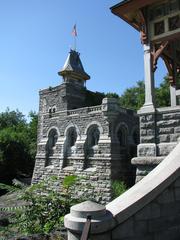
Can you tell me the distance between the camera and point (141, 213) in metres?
3.34

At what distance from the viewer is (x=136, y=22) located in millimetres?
8195

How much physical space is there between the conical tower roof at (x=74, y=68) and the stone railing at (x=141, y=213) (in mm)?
24844

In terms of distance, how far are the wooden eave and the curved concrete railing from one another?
502cm

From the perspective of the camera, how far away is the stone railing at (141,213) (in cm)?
298

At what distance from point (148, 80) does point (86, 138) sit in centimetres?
1320

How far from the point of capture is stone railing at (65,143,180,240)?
298 cm

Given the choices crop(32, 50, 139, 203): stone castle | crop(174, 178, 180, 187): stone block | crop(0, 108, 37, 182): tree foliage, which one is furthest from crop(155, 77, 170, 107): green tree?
crop(174, 178, 180, 187): stone block

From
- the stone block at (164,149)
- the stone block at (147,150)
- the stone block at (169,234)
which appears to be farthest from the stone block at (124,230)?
the stone block at (147,150)

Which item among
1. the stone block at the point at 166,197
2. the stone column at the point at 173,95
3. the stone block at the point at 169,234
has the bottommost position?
the stone block at the point at 169,234

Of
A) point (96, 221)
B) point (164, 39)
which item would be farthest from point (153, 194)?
point (164, 39)

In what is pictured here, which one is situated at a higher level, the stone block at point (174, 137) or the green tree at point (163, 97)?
the green tree at point (163, 97)

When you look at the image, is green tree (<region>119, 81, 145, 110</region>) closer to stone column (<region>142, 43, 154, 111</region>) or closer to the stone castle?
the stone castle

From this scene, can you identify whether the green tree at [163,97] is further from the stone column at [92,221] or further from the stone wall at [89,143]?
the stone column at [92,221]

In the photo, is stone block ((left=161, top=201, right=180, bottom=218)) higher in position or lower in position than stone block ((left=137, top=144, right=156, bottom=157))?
lower
